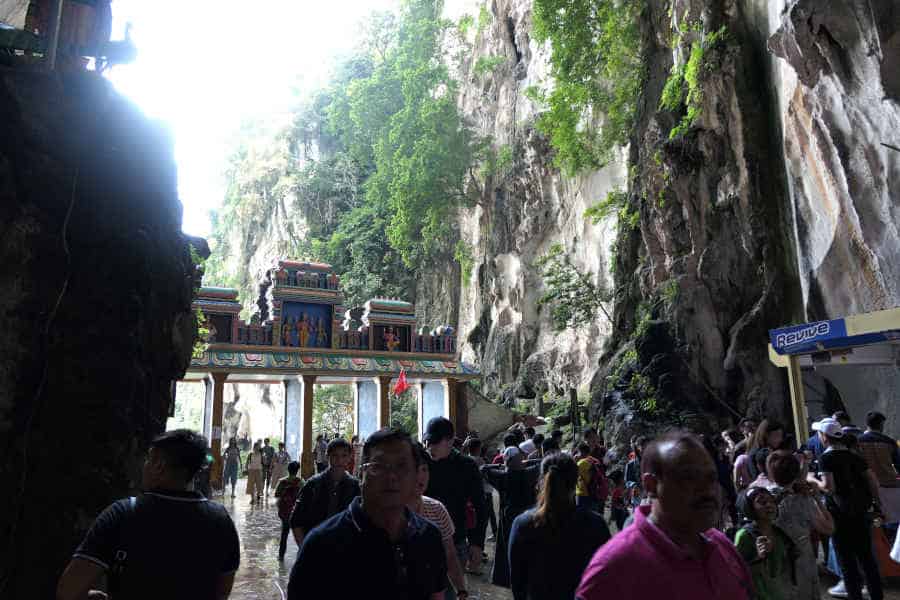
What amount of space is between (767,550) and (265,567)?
718 centimetres

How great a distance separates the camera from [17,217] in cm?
653

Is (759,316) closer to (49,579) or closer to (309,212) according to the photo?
(49,579)

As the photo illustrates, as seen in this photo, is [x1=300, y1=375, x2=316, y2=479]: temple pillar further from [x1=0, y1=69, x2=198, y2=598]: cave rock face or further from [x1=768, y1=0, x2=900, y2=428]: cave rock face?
[x1=768, y1=0, x2=900, y2=428]: cave rock face

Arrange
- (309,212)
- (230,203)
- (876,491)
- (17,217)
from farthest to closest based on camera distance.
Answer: (230,203) < (309,212) < (17,217) < (876,491)

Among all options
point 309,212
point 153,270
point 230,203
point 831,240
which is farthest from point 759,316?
point 230,203

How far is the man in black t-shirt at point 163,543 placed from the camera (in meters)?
2.65

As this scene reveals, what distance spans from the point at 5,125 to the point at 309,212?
3395 centimetres

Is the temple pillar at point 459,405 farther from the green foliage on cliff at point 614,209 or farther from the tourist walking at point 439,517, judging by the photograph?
the tourist walking at point 439,517

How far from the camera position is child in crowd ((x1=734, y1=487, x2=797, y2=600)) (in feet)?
11.2

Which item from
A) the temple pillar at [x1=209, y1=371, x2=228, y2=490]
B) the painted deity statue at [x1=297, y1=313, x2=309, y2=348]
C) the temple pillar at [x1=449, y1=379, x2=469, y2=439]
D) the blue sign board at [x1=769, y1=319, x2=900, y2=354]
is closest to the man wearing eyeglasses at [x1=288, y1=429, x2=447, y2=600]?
the blue sign board at [x1=769, y1=319, x2=900, y2=354]

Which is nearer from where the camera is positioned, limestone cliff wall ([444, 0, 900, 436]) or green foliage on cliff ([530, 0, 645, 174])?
limestone cliff wall ([444, 0, 900, 436])

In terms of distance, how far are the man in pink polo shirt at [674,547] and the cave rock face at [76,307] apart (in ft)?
19.2

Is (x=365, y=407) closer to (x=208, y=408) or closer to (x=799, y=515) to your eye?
(x=208, y=408)

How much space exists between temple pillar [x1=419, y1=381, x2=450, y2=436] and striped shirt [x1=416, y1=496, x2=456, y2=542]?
20.0 m
